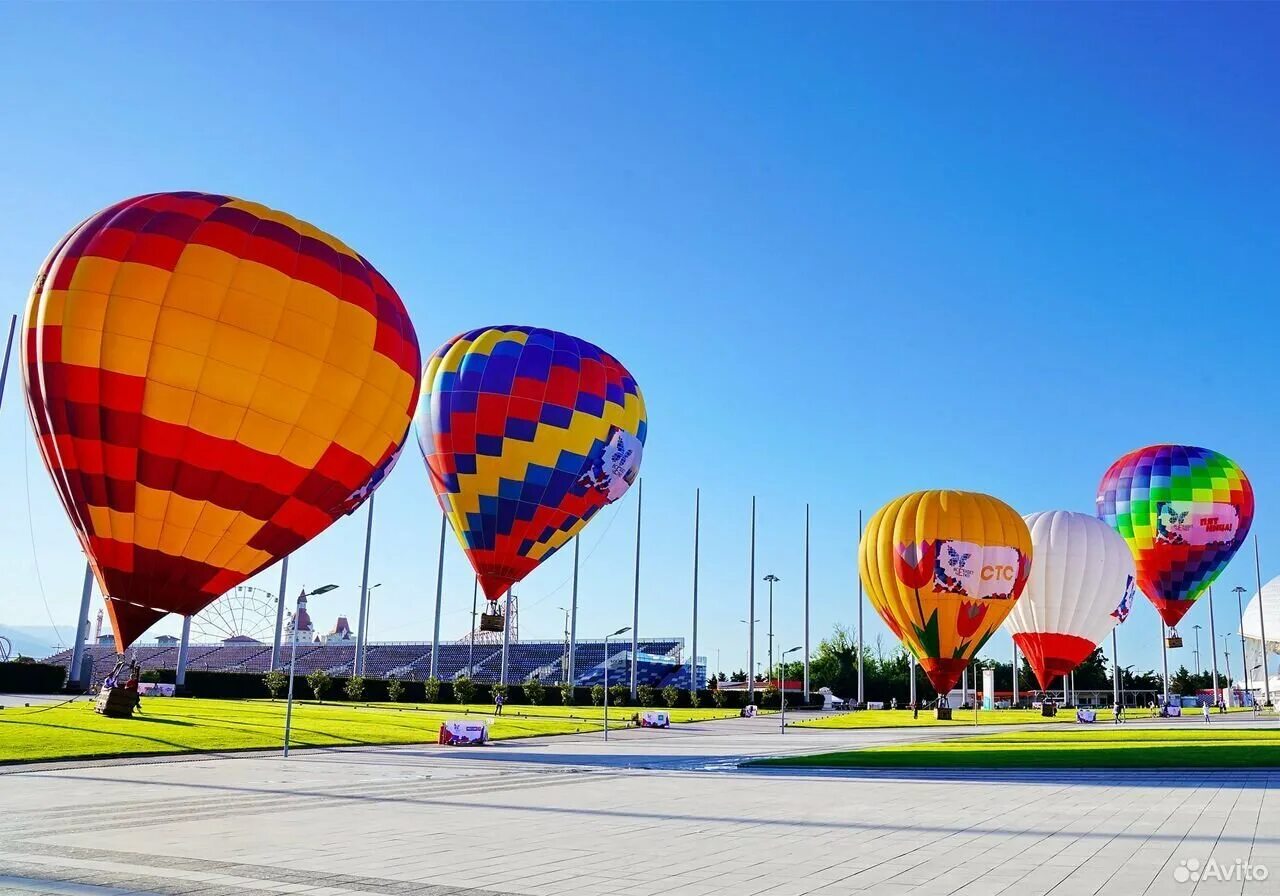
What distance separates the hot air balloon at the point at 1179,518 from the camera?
6019 centimetres

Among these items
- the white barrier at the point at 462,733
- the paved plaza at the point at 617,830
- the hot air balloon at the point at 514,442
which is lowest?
the white barrier at the point at 462,733

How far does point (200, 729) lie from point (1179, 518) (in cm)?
5304

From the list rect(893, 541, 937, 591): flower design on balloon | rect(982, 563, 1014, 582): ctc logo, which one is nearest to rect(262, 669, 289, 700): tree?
rect(893, 541, 937, 591): flower design on balloon

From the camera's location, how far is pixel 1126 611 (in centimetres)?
5603

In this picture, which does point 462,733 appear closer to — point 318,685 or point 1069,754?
point 1069,754

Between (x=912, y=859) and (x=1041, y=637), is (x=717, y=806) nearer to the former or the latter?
(x=912, y=859)

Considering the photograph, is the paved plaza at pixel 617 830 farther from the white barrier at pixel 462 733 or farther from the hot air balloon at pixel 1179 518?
the hot air balloon at pixel 1179 518

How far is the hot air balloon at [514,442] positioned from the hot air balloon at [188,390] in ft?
37.1

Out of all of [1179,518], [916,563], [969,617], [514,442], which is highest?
[1179,518]

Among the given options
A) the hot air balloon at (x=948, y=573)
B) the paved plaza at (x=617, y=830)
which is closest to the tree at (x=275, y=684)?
the hot air balloon at (x=948, y=573)

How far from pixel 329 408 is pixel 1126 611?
4671cm

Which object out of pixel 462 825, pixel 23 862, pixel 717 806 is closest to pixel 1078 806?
pixel 717 806

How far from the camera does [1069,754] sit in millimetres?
26812

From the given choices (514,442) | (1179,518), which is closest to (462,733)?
(514,442)
